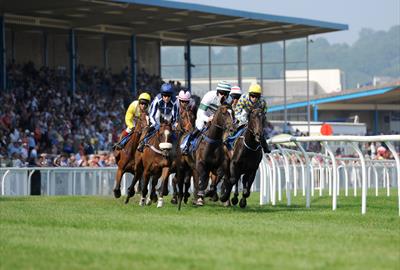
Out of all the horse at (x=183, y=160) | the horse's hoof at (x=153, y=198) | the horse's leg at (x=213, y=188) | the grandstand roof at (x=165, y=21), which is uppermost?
the grandstand roof at (x=165, y=21)

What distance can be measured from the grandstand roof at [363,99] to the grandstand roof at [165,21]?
427 inches

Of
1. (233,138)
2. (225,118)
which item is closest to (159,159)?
(233,138)

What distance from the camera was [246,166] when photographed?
16.4 meters

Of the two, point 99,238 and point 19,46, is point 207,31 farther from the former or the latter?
point 99,238

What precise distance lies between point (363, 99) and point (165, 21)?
21124 mm

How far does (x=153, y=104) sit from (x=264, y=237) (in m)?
7.23

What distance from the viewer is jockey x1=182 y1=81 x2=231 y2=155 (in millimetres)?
16906

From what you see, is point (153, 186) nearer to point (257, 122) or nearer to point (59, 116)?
point (257, 122)

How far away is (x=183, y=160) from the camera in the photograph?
17.4 meters

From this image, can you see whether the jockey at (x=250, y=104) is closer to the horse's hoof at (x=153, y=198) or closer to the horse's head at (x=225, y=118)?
the horse's head at (x=225, y=118)

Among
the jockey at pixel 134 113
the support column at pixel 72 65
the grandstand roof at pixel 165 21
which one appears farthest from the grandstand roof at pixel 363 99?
the jockey at pixel 134 113

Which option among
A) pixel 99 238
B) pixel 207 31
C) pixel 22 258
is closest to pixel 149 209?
pixel 99 238

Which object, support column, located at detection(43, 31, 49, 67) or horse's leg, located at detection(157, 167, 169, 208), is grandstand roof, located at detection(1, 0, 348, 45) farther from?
horse's leg, located at detection(157, 167, 169, 208)

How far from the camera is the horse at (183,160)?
682 inches
